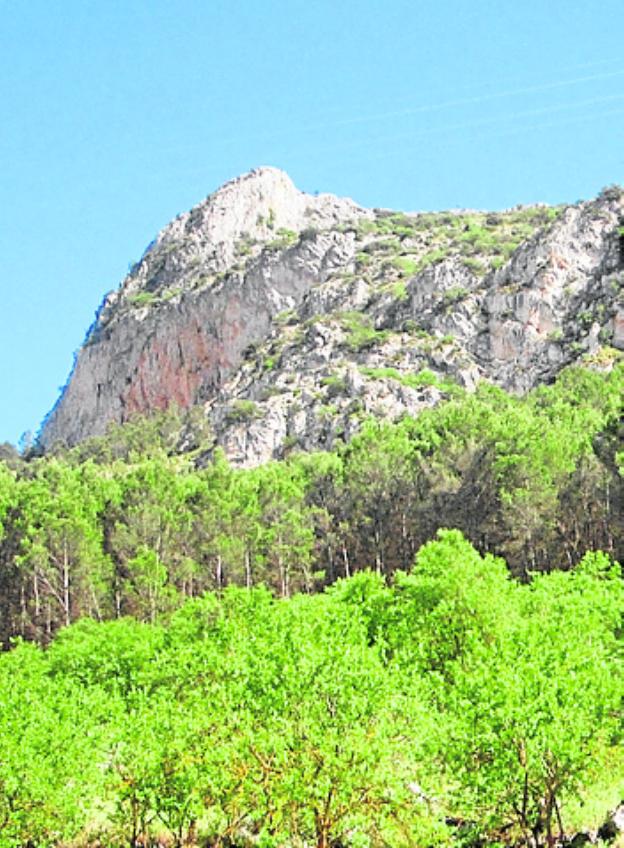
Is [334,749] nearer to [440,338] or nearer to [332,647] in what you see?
[332,647]

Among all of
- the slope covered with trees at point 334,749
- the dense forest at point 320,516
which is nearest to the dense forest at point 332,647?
the slope covered with trees at point 334,749

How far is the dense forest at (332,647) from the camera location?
88.4ft

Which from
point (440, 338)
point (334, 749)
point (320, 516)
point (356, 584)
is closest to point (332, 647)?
point (334, 749)

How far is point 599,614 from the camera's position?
41688mm

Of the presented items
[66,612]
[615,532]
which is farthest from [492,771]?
[66,612]

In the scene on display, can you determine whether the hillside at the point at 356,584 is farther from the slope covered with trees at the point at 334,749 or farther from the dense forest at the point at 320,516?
the dense forest at the point at 320,516

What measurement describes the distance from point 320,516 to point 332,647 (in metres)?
59.2

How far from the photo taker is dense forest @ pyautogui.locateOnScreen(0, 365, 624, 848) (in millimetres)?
26938

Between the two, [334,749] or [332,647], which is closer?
[334,749]

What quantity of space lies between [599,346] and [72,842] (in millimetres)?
101981

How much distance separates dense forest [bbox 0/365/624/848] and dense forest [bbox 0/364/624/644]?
9.0 inches

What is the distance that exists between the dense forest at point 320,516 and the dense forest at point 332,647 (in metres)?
0.23

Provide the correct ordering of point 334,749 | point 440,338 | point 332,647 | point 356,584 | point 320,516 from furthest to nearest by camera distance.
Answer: point 440,338
point 320,516
point 356,584
point 332,647
point 334,749

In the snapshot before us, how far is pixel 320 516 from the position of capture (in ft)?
289
